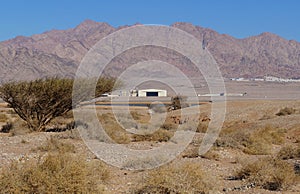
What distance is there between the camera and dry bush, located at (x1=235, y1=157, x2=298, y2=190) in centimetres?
1209

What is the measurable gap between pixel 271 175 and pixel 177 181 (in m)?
3.28

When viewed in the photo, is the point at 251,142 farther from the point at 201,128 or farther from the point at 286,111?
the point at 286,111

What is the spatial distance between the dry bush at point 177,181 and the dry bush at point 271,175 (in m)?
1.92

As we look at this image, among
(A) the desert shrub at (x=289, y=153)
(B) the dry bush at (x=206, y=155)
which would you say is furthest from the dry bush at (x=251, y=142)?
(B) the dry bush at (x=206, y=155)

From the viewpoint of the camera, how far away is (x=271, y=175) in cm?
1237

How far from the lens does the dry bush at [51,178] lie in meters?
9.50

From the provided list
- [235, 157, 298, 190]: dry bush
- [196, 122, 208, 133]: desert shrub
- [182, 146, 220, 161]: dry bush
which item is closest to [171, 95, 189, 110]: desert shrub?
[196, 122, 208, 133]: desert shrub

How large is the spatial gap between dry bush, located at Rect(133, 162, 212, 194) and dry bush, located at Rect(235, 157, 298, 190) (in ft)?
6.30

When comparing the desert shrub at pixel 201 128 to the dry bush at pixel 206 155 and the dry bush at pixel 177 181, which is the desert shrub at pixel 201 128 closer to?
the dry bush at pixel 206 155

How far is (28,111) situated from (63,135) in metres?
6.79

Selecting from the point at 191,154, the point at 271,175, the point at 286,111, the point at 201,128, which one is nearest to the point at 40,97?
the point at 201,128

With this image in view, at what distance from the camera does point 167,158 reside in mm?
16984

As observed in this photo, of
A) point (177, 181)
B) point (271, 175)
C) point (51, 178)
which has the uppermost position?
point (51, 178)

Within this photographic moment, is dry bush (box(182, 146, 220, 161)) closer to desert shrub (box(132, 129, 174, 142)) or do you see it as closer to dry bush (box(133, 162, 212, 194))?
desert shrub (box(132, 129, 174, 142))
